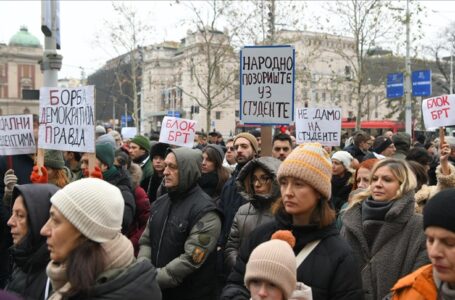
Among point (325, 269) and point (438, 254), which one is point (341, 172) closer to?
point (325, 269)

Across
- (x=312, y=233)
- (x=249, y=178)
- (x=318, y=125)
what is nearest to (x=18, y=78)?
(x=318, y=125)

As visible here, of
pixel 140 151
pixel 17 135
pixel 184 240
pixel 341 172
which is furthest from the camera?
pixel 140 151

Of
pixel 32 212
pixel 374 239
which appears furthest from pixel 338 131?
pixel 32 212

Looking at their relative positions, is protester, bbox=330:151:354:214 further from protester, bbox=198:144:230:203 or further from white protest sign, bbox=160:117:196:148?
white protest sign, bbox=160:117:196:148

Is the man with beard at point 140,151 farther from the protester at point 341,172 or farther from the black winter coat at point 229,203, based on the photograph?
the protester at point 341,172

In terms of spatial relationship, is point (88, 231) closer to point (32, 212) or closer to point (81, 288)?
point (81, 288)

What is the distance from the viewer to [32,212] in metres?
3.11

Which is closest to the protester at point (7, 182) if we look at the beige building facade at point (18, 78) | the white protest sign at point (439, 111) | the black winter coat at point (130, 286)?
the black winter coat at point (130, 286)

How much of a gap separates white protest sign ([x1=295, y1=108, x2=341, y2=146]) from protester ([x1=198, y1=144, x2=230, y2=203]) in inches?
78.7

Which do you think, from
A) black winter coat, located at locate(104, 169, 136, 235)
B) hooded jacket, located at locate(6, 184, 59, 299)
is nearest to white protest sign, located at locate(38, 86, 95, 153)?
black winter coat, located at locate(104, 169, 136, 235)

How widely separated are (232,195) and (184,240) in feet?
3.97

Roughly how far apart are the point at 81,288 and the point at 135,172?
4.20m

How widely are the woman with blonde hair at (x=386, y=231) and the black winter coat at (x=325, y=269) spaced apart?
65 centimetres

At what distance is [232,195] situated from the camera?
17.6 feet
